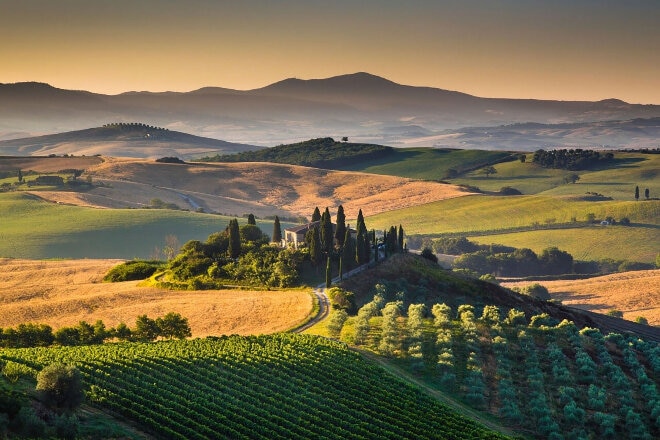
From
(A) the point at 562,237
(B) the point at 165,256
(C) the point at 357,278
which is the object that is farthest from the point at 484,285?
(A) the point at 562,237

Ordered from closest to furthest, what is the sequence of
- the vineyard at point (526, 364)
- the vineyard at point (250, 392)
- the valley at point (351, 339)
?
the vineyard at point (250, 392) → the valley at point (351, 339) → the vineyard at point (526, 364)

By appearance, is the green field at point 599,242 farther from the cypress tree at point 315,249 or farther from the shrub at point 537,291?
the cypress tree at point 315,249

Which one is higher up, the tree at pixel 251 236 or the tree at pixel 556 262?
the tree at pixel 251 236

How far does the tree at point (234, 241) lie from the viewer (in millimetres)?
102344

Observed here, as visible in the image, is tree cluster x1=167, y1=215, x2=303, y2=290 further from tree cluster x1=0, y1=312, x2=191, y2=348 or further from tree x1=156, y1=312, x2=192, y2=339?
tree x1=156, y1=312, x2=192, y2=339

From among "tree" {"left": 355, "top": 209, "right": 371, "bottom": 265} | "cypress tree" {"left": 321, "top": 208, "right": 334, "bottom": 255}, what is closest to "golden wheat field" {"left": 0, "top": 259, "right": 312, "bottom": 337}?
"cypress tree" {"left": 321, "top": 208, "right": 334, "bottom": 255}

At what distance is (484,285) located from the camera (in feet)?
330

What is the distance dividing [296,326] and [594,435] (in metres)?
29.1

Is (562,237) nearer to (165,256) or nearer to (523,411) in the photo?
(165,256)

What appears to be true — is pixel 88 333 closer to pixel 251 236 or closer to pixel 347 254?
pixel 347 254

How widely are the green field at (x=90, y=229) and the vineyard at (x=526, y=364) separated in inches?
3374

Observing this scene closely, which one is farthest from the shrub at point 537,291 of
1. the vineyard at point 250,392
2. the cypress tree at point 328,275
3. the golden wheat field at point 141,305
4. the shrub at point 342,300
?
the vineyard at point 250,392

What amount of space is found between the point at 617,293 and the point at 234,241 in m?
71.6

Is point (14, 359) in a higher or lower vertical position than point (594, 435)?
higher
